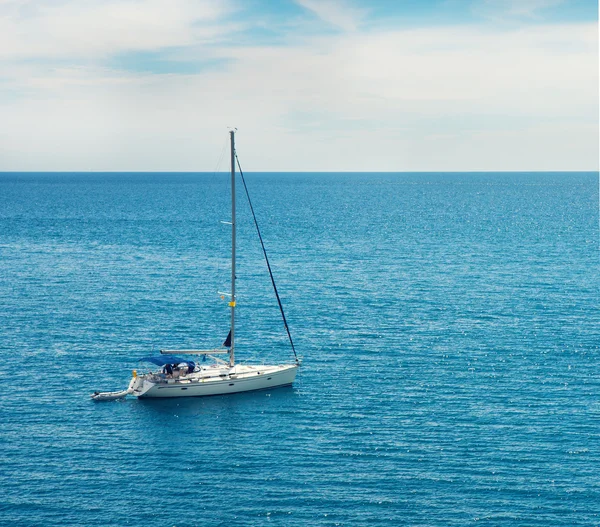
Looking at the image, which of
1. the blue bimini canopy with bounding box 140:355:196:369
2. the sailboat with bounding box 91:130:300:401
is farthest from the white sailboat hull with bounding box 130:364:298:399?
the blue bimini canopy with bounding box 140:355:196:369

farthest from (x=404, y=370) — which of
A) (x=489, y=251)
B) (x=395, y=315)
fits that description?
(x=489, y=251)

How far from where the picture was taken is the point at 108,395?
67.4m

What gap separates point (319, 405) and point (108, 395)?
62.1 feet

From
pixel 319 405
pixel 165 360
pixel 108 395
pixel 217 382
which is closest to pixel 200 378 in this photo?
pixel 217 382

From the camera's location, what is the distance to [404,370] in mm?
75625

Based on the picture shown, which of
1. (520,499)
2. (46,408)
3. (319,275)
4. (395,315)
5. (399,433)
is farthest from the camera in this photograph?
(319,275)

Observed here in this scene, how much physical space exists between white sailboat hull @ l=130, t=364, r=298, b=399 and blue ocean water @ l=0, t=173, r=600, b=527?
1030 millimetres

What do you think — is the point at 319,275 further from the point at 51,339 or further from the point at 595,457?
the point at 595,457

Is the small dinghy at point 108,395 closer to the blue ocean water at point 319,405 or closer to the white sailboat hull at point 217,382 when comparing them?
the blue ocean water at point 319,405

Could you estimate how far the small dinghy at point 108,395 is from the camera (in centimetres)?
6700

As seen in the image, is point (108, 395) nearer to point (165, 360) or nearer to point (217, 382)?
point (165, 360)

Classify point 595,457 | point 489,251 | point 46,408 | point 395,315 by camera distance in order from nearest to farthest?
point 595,457
point 46,408
point 395,315
point 489,251

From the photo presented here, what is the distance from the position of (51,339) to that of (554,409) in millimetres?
53943

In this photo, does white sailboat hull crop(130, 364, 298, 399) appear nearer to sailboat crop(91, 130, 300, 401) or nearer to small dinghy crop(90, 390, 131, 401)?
sailboat crop(91, 130, 300, 401)
